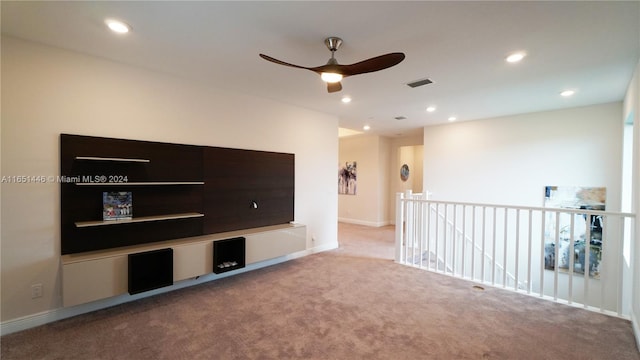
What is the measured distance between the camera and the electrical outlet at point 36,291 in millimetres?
2625

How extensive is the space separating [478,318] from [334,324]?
1489 millimetres

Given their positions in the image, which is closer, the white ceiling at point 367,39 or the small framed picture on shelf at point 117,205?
the white ceiling at point 367,39

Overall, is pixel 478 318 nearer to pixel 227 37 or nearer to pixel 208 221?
pixel 208 221

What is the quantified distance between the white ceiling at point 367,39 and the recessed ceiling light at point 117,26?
6cm

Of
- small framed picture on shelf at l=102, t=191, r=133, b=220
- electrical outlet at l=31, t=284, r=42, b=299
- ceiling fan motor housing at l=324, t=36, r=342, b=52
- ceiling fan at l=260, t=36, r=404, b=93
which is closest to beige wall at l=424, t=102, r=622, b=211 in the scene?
ceiling fan at l=260, t=36, r=404, b=93

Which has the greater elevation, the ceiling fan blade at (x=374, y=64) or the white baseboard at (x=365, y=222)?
the ceiling fan blade at (x=374, y=64)

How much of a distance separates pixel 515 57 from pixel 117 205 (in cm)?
453

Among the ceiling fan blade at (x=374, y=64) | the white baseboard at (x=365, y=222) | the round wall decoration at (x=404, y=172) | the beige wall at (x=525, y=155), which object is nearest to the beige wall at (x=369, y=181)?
the white baseboard at (x=365, y=222)

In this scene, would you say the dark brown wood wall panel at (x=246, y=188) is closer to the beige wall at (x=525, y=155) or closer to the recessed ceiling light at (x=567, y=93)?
the beige wall at (x=525, y=155)

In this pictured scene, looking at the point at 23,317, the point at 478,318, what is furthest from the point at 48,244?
the point at 478,318

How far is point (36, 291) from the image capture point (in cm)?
264

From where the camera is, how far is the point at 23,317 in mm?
2564

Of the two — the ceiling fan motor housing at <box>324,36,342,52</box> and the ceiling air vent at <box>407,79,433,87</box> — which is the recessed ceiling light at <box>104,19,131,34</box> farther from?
the ceiling air vent at <box>407,79,433,87</box>

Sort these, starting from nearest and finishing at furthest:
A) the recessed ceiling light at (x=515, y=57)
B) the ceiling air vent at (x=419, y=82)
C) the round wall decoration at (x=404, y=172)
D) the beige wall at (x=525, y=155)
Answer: the recessed ceiling light at (x=515, y=57) → the ceiling air vent at (x=419, y=82) → the beige wall at (x=525, y=155) → the round wall decoration at (x=404, y=172)
